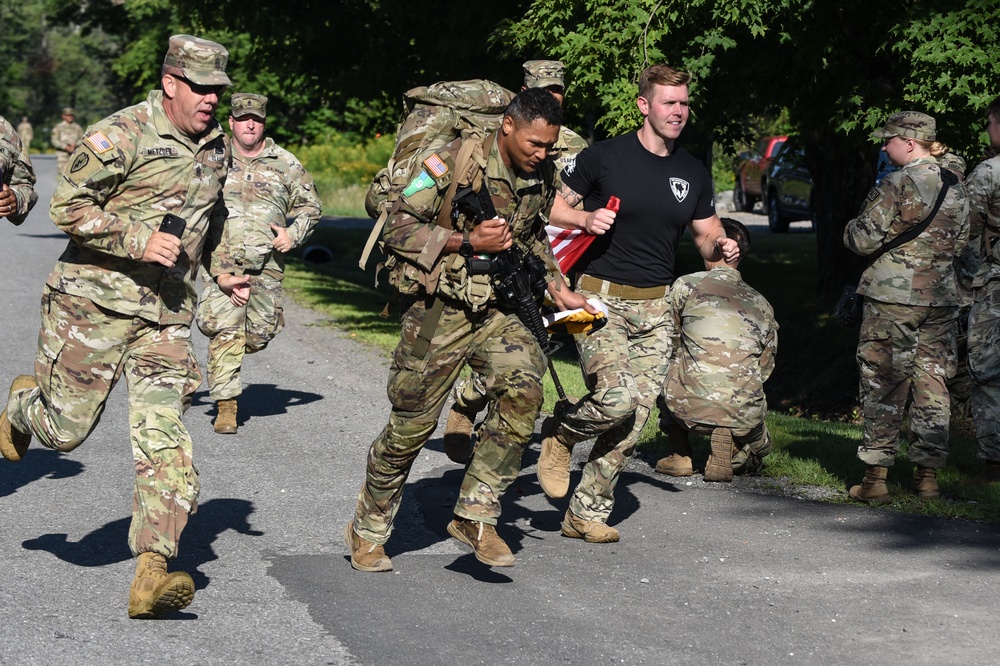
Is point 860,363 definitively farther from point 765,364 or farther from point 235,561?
point 235,561

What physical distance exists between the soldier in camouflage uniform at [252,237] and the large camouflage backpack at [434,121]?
2698 millimetres

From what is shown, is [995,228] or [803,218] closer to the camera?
[995,228]

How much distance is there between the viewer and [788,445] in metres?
9.48

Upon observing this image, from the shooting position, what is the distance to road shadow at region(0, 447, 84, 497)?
7746 millimetres

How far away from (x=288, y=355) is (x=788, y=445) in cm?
530

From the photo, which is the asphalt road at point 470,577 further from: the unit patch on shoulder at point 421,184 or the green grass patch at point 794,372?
the unit patch on shoulder at point 421,184

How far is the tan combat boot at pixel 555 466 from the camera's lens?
7004 mm

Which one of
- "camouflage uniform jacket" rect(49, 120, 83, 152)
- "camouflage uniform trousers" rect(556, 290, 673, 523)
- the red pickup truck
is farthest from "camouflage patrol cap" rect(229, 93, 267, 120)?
the red pickup truck

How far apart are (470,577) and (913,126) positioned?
3615 millimetres

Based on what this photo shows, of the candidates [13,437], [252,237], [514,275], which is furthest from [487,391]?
[252,237]

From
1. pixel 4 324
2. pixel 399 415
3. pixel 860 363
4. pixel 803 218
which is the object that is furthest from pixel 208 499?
pixel 803 218

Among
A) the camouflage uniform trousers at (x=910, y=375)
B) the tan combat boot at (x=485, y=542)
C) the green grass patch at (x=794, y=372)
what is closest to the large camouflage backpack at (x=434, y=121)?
the tan combat boot at (x=485, y=542)

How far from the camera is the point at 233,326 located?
992 centimetres

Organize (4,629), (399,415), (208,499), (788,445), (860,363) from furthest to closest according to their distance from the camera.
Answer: (788,445) < (860,363) < (208,499) < (399,415) < (4,629)
